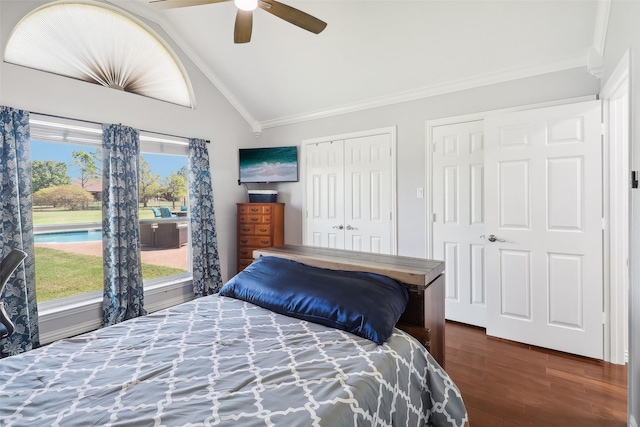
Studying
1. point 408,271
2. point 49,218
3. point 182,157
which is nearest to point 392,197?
point 408,271

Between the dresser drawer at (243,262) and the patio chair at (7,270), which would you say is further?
the dresser drawer at (243,262)

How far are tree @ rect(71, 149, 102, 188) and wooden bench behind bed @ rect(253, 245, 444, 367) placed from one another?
2393 millimetres

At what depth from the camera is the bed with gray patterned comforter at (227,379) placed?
35.6 inches

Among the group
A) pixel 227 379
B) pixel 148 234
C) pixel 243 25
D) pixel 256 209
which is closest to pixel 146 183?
pixel 148 234

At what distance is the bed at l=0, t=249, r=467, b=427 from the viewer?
0.91 metres

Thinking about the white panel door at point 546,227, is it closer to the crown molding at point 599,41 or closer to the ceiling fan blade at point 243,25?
the crown molding at point 599,41

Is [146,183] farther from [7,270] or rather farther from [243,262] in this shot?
[7,270]

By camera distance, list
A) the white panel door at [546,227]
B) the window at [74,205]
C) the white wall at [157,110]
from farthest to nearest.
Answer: the window at [74,205] < the white wall at [157,110] < the white panel door at [546,227]

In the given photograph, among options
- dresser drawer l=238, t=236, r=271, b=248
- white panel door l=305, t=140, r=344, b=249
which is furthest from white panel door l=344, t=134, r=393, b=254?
dresser drawer l=238, t=236, r=271, b=248

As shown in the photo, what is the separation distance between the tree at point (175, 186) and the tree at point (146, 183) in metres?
0.15

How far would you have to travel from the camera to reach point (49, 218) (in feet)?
9.37

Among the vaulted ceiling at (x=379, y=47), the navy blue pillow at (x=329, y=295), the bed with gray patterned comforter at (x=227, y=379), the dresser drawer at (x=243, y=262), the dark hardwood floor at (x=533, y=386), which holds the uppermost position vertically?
the vaulted ceiling at (x=379, y=47)

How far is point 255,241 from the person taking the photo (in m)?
4.20

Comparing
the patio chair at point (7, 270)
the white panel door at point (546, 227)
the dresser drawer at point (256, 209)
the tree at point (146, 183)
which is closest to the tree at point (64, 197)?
the tree at point (146, 183)
